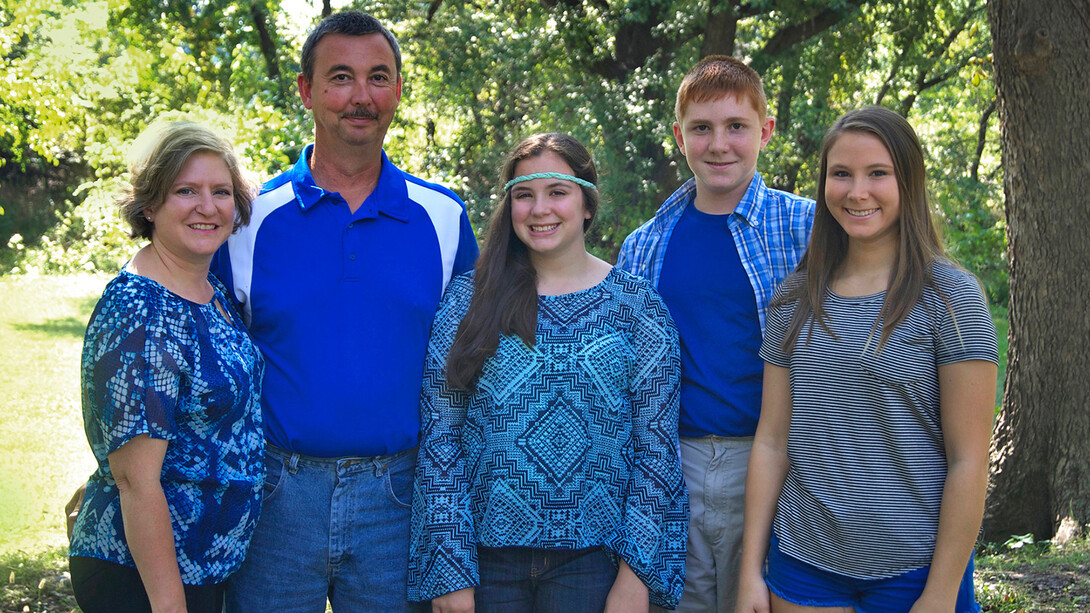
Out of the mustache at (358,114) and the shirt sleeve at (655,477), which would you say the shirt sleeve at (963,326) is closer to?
the shirt sleeve at (655,477)

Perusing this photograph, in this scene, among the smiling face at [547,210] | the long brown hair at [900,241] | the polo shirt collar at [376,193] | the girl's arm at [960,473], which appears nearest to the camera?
the girl's arm at [960,473]

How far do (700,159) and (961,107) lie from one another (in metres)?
18.7

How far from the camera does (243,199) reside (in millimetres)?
2617

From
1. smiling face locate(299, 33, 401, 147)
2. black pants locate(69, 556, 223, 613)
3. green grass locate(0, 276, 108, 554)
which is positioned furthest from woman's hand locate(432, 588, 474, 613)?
green grass locate(0, 276, 108, 554)

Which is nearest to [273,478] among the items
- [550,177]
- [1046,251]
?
[550,177]

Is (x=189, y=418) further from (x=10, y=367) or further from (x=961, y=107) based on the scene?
(x=961, y=107)

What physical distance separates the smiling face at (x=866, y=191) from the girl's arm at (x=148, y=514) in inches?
72.6

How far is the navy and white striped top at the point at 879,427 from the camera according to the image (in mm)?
2193

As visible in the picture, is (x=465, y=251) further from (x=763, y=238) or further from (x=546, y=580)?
(x=546, y=580)

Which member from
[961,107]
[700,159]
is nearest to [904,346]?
[700,159]

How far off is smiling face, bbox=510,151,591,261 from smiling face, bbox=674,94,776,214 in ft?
1.56

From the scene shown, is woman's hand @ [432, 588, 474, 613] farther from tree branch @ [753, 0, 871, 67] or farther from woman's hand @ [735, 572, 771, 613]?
tree branch @ [753, 0, 871, 67]

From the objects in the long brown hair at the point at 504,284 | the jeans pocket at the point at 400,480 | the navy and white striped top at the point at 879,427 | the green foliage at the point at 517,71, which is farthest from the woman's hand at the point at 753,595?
the green foliage at the point at 517,71

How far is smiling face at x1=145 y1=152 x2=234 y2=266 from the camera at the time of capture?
2.40 m
